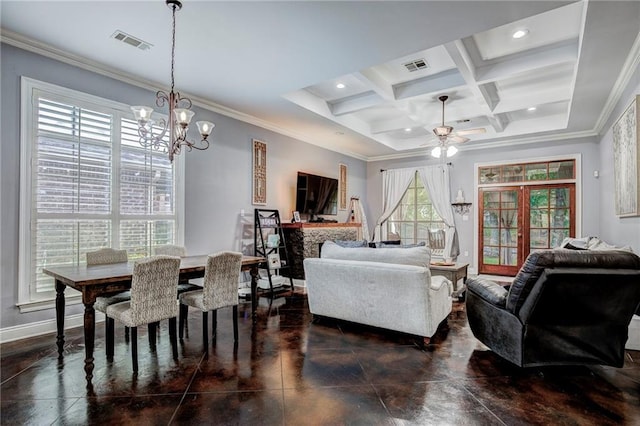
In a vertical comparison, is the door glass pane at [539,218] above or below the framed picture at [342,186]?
below

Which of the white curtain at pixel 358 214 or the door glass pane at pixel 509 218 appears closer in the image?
the door glass pane at pixel 509 218

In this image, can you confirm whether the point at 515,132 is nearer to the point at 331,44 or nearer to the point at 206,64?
the point at 331,44

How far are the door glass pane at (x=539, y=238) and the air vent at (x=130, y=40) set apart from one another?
24.2ft

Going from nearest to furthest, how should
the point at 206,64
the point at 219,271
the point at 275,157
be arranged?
the point at 219,271
the point at 206,64
the point at 275,157

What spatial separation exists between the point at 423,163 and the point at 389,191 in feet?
3.61

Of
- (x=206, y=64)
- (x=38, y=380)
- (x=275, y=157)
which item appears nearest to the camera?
(x=38, y=380)

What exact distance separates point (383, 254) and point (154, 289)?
225 centimetres

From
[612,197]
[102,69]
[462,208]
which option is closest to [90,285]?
[102,69]

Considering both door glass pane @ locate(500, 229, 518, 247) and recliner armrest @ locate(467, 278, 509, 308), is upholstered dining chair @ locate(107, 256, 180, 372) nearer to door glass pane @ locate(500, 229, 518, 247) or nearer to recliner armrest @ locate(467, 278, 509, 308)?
recliner armrest @ locate(467, 278, 509, 308)

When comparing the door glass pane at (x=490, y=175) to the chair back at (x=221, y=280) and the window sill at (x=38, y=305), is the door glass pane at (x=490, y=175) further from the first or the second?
the window sill at (x=38, y=305)

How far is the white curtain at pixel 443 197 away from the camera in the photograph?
7.47 meters

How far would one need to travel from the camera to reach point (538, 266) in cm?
237

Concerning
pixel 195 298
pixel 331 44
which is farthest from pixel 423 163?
pixel 195 298

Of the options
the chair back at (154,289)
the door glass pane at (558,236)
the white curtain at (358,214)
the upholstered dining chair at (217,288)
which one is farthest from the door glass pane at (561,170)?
the chair back at (154,289)
